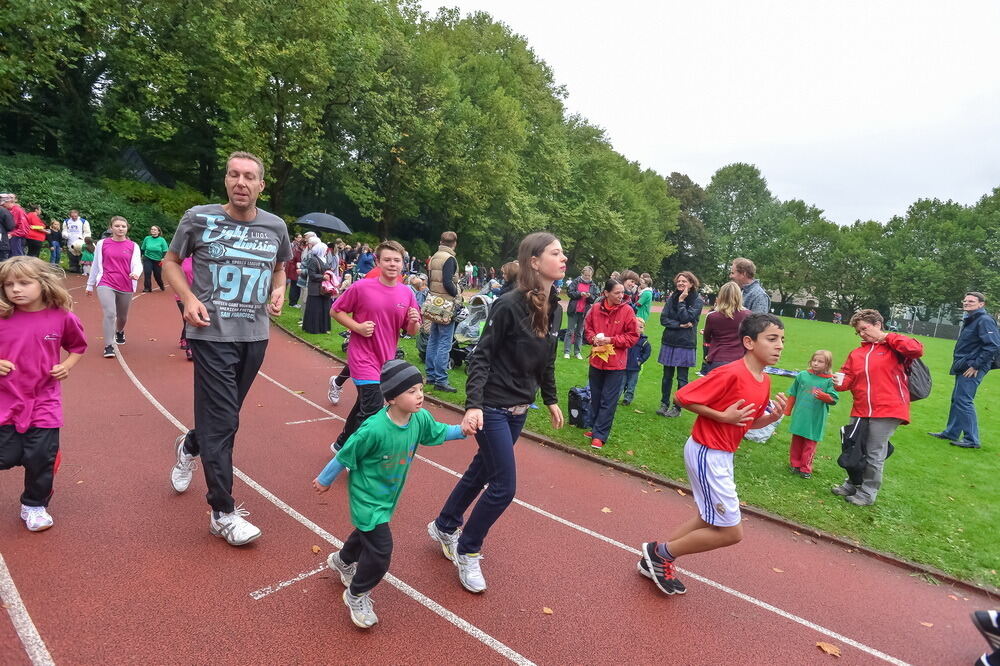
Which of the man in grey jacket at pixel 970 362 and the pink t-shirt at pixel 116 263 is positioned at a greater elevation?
the man in grey jacket at pixel 970 362

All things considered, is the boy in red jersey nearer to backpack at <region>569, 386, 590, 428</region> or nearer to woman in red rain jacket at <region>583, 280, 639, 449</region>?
woman in red rain jacket at <region>583, 280, 639, 449</region>

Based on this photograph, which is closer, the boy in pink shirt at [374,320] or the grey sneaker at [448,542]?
the grey sneaker at [448,542]

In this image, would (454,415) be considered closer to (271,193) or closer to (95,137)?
(271,193)

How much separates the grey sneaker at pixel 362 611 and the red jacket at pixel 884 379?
5.28 metres

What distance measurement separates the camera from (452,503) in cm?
384

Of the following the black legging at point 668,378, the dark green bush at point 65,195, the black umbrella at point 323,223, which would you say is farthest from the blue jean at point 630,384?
the dark green bush at point 65,195

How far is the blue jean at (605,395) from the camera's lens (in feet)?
22.9

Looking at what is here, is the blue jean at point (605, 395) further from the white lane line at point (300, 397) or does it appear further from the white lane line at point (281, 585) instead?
the white lane line at point (281, 585)

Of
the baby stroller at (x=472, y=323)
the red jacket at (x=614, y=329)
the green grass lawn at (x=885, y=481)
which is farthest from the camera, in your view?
the baby stroller at (x=472, y=323)

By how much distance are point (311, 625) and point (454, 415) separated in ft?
15.8

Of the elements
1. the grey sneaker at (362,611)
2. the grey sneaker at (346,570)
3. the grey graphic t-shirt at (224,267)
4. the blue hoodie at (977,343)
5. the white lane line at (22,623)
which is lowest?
the white lane line at (22,623)

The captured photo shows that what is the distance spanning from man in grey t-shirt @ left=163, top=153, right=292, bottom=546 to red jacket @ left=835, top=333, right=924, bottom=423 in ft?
19.0

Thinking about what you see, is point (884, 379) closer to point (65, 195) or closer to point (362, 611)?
point (362, 611)

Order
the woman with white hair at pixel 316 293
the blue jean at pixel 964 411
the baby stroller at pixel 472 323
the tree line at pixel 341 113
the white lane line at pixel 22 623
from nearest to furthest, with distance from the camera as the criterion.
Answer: the white lane line at pixel 22 623, the blue jean at pixel 964 411, the baby stroller at pixel 472 323, the woman with white hair at pixel 316 293, the tree line at pixel 341 113
